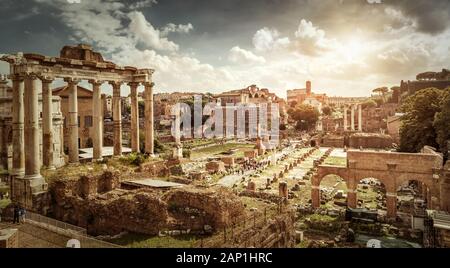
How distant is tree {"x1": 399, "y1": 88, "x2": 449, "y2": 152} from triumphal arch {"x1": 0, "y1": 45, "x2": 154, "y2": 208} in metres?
21.3

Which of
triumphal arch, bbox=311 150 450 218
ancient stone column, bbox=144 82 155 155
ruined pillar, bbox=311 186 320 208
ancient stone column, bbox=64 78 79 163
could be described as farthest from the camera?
ruined pillar, bbox=311 186 320 208

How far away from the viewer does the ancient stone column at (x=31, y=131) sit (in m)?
13.2

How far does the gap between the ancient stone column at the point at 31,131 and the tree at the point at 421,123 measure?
26207 millimetres

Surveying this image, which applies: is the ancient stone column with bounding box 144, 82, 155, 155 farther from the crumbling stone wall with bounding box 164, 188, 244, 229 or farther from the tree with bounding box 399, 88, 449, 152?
the tree with bounding box 399, 88, 449, 152

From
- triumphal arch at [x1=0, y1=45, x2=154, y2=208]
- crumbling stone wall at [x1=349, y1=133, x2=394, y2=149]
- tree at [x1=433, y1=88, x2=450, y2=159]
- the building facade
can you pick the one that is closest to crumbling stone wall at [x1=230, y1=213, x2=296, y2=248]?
triumphal arch at [x1=0, y1=45, x2=154, y2=208]

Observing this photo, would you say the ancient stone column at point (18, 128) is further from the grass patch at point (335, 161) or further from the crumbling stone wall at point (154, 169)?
the grass patch at point (335, 161)

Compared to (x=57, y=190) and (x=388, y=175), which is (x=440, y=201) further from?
(x=57, y=190)

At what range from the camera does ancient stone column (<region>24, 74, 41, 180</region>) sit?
1323cm

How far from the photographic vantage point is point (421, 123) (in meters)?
27.0

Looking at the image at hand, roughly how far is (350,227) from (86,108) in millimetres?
30256

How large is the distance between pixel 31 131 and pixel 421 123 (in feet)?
90.2

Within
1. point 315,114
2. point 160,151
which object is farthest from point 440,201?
point 315,114

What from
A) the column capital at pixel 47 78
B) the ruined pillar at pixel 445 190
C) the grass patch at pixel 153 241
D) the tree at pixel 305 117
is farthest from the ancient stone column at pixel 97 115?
the tree at pixel 305 117

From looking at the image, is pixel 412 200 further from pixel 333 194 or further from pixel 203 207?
pixel 203 207
